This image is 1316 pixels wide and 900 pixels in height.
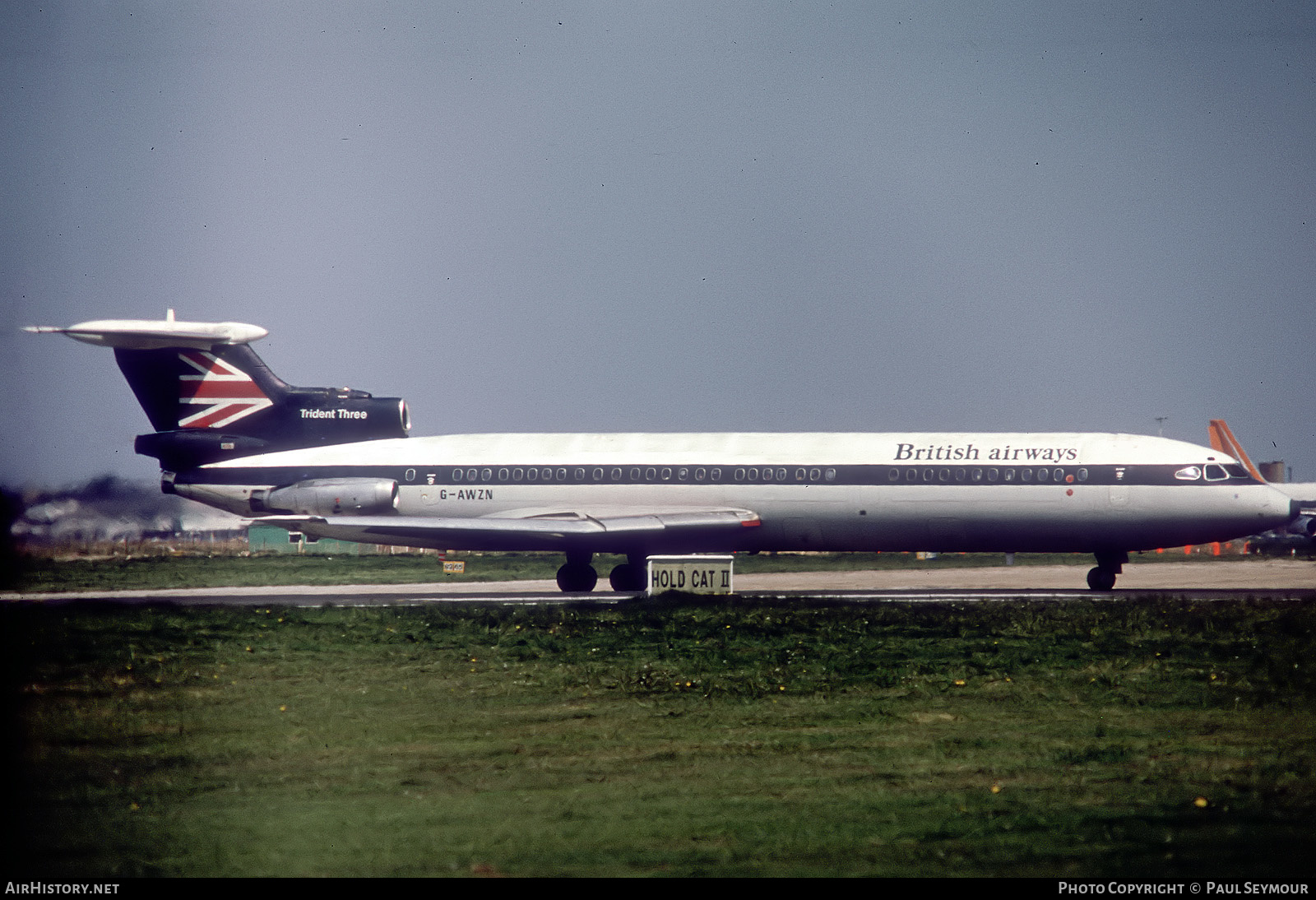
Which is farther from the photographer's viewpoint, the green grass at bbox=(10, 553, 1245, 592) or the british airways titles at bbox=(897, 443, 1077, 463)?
the green grass at bbox=(10, 553, 1245, 592)

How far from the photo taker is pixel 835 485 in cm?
3012

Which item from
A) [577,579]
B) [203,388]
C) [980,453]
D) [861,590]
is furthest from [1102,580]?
[203,388]

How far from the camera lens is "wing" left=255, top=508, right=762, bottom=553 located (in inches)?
1138

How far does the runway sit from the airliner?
4.66ft

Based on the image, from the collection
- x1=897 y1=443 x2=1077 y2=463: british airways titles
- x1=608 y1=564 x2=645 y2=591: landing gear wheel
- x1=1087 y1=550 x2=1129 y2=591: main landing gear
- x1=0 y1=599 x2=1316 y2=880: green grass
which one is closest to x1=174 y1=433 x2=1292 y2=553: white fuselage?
x1=897 y1=443 x2=1077 y2=463: british airways titles

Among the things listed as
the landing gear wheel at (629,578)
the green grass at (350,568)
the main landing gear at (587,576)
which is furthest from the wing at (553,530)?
the green grass at (350,568)

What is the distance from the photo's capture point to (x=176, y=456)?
31.4 metres

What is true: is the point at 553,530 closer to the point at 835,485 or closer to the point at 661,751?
the point at 835,485

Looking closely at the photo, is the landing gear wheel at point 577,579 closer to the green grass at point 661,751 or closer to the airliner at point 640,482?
the airliner at point 640,482

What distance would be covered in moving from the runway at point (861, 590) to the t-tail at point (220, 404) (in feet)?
12.8

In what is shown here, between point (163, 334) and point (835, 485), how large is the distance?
1719 centimetres

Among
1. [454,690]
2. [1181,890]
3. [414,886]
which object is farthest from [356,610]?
[1181,890]

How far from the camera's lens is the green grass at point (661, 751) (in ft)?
23.7

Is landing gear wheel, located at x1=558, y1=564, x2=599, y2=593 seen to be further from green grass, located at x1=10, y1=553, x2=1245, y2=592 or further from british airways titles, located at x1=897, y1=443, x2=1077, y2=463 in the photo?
british airways titles, located at x1=897, y1=443, x2=1077, y2=463
